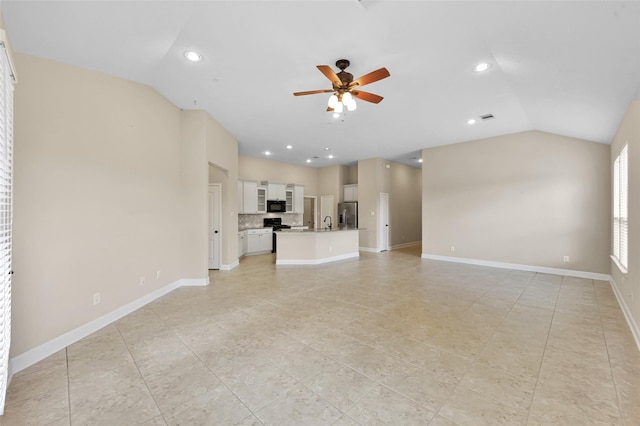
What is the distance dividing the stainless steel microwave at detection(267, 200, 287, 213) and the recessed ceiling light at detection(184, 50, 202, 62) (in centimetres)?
581

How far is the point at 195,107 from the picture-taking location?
15.3 feet

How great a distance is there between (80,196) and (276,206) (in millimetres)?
6089

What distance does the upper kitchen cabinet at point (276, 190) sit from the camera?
345 inches

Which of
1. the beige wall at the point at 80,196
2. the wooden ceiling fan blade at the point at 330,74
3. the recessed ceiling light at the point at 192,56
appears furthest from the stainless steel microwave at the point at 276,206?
the wooden ceiling fan blade at the point at 330,74

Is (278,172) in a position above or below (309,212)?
above

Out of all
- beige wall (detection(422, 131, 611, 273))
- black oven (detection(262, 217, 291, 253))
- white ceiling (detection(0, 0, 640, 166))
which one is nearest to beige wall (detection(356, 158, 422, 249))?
beige wall (detection(422, 131, 611, 273))

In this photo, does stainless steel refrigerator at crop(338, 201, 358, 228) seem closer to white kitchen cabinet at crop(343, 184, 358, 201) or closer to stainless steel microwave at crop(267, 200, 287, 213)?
white kitchen cabinet at crop(343, 184, 358, 201)

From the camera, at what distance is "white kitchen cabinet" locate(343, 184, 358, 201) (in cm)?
989

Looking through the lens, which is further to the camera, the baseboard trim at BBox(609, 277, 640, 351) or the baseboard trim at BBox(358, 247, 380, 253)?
the baseboard trim at BBox(358, 247, 380, 253)

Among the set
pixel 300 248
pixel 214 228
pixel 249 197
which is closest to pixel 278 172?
pixel 249 197

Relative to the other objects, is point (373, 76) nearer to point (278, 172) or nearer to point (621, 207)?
point (621, 207)

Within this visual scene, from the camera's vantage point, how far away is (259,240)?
27.8 feet

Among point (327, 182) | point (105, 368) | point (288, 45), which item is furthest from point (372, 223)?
point (105, 368)

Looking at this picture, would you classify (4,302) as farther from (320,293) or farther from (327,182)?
A: (327,182)
